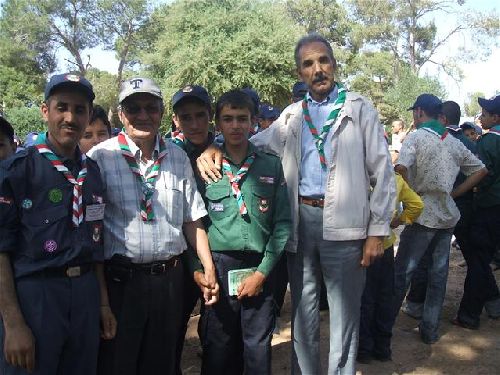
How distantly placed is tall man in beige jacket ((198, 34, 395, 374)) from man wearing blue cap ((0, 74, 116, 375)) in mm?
897

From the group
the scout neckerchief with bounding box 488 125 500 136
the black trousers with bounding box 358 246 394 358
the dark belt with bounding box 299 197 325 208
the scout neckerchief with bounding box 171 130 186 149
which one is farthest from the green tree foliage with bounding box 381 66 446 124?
the dark belt with bounding box 299 197 325 208

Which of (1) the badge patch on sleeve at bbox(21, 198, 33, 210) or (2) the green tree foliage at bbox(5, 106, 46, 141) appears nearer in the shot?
(1) the badge patch on sleeve at bbox(21, 198, 33, 210)

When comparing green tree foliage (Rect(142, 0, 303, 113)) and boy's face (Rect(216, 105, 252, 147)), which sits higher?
green tree foliage (Rect(142, 0, 303, 113))

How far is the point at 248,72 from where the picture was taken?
21.4 m

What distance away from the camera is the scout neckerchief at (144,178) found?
2543mm

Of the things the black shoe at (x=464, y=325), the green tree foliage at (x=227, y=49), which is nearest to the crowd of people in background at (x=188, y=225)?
the black shoe at (x=464, y=325)

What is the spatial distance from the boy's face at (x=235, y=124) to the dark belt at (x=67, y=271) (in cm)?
121

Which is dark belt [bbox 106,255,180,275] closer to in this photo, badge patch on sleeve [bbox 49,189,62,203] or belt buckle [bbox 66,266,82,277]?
belt buckle [bbox 66,266,82,277]

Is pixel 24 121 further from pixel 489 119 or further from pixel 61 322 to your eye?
pixel 61 322

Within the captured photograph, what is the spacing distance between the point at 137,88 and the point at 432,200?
2976 mm

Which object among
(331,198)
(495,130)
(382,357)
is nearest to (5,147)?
(331,198)

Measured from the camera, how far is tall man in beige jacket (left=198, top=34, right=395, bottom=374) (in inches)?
115

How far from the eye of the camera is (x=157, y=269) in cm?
260

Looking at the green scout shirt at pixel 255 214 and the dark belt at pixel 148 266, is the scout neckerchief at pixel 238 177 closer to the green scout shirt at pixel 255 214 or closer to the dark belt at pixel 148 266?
the green scout shirt at pixel 255 214
